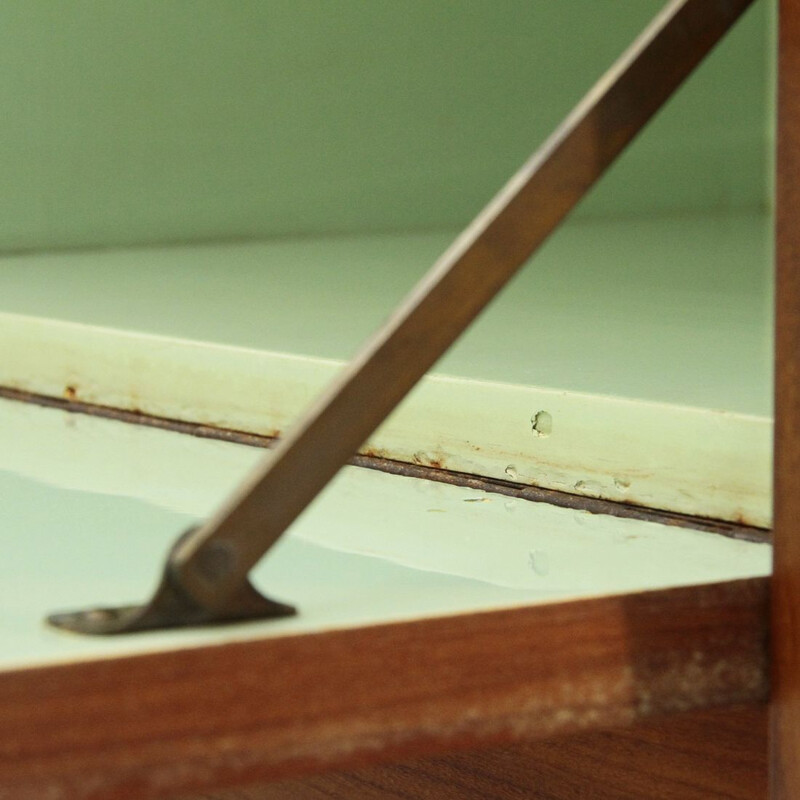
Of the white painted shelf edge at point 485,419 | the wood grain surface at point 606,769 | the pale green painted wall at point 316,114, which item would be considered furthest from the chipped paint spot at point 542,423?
the pale green painted wall at point 316,114

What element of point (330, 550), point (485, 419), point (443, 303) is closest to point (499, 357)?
point (485, 419)

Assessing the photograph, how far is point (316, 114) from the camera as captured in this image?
102 inches

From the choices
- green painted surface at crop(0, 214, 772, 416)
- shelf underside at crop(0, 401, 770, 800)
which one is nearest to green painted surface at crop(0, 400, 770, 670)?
shelf underside at crop(0, 401, 770, 800)

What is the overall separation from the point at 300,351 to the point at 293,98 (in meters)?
1.64

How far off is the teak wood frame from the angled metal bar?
2 centimetres

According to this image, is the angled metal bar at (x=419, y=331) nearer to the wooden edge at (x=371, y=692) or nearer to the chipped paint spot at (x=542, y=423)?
the wooden edge at (x=371, y=692)

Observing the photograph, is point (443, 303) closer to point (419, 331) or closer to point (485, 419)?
point (419, 331)

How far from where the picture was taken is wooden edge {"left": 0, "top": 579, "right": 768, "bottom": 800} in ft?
1.40

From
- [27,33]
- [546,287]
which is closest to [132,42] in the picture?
[27,33]

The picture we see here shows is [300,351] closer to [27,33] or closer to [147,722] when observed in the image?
[147,722]

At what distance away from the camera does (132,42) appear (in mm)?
2350

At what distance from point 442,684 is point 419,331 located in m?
0.14

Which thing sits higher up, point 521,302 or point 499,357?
point 521,302

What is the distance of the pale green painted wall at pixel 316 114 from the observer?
2.30 meters
